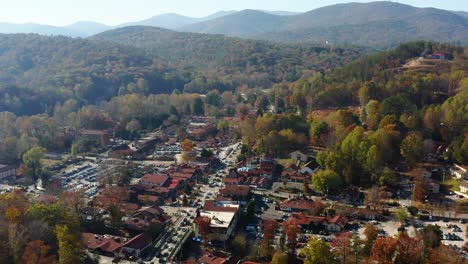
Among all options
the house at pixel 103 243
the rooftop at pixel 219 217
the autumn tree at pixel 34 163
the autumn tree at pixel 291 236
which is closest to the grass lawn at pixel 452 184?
the autumn tree at pixel 291 236

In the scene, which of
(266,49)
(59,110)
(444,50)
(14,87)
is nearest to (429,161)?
(444,50)

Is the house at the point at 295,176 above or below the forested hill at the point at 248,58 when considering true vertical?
below

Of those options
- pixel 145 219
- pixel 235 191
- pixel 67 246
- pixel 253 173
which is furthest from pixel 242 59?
pixel 67 246

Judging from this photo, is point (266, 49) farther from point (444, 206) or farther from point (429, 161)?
point (444, 206)

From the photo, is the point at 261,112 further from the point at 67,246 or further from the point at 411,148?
the point at 67,246

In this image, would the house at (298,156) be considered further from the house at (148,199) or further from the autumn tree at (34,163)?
the autumn tree at (34,163)

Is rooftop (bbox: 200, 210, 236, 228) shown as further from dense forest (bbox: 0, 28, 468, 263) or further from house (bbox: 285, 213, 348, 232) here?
dense forest (bbox: 0, 28, 468, 263)

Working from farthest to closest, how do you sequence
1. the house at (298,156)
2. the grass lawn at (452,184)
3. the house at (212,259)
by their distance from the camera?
the house at (298,156) → the grass lawn at (452,184) → the house at (212,259)
